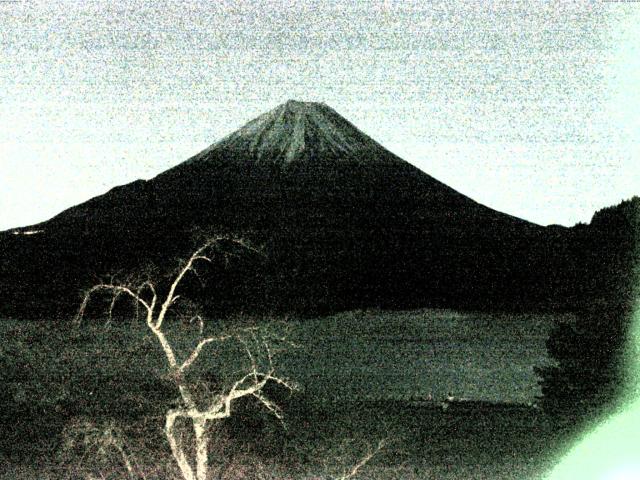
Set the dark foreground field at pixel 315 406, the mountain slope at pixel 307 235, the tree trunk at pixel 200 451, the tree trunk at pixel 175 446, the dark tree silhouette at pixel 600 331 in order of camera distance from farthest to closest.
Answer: the mountain slope at pixel 307 235 < the dark foreground field at pixel 315 406 < the dark tree silhouette at pixel 600 331 < the tree trunk at pixel 200 451 < the tree trunk at pixel 175 446

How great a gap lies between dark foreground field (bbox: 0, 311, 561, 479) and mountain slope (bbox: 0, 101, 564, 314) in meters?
4.95

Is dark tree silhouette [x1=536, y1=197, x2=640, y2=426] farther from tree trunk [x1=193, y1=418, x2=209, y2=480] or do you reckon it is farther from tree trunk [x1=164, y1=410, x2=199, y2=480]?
tree trunk [x1=164, y1=410, x2=199, y2=480]

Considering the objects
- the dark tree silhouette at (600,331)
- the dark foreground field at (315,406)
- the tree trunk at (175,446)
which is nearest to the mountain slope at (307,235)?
the dark foreground field at (315,406)

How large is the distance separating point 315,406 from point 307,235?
2386 centimetres

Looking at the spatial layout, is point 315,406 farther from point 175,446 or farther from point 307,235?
point 307,235

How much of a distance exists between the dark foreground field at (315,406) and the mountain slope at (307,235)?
4.95 m

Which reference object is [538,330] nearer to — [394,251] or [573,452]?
[573,452]

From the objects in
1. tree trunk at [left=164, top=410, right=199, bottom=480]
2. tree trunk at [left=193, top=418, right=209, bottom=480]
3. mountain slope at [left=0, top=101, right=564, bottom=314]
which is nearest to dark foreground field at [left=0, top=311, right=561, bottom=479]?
tree trunk at [left=164, top=410, right=199, bottom=480]

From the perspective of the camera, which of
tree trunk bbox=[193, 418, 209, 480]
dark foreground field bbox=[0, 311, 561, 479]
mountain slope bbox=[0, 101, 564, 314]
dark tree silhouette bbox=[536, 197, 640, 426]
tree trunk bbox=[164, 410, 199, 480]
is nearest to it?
tree trunk bbox=[164, 410, 199, 480]

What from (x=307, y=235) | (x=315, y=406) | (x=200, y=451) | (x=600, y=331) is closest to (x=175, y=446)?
(x=200, y=451)

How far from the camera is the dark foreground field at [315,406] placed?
14.5m

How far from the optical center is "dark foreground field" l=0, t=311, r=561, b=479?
14461mm

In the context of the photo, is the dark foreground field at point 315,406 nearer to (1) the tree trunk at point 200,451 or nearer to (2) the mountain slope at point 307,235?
(1) the tree trunk at point 200,451

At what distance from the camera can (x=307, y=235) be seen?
43.1 m
